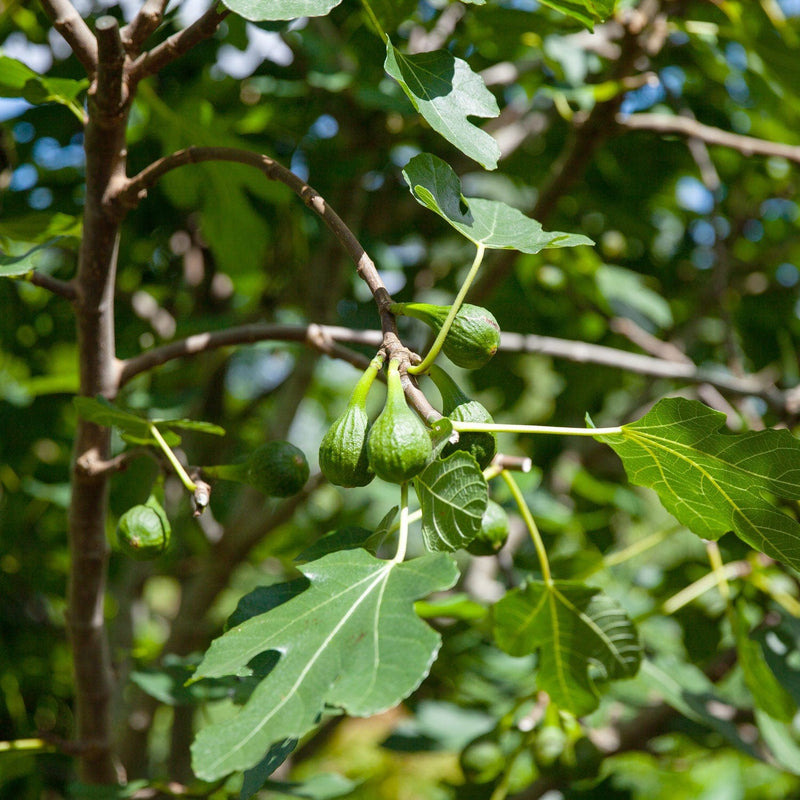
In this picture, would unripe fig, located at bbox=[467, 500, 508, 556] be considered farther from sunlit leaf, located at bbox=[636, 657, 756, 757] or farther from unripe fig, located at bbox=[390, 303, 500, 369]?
sunlit leaf, located at bbox=[636, 657, 756, 757]

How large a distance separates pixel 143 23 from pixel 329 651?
0.69 m

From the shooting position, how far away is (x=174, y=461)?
92 centimetres

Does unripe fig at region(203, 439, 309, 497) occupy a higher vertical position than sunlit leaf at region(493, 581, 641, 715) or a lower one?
higher

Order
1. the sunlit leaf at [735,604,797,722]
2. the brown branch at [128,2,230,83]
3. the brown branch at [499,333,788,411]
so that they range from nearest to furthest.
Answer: the brown branch at [128,2,230,83]
the sunlit leaf at [735,604,797,722]
the brown branch at [499,333,788,411]

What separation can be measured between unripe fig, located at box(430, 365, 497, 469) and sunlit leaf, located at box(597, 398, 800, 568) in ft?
0.46

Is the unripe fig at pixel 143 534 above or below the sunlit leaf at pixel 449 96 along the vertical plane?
below

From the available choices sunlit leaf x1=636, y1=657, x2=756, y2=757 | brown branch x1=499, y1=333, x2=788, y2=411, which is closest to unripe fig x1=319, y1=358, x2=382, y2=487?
brown branch x1=499, y1=333, x2=788, y2=411

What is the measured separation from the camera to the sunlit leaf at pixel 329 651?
66 cm

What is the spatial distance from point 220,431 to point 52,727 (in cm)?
191

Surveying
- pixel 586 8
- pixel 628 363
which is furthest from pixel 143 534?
pixel 628 363

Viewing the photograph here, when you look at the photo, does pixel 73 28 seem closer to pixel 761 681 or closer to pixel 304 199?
pixel 304 199

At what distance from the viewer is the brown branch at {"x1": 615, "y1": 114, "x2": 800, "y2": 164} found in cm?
174

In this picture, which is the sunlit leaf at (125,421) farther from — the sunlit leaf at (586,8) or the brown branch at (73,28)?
the sunlit leaf at (586,8)

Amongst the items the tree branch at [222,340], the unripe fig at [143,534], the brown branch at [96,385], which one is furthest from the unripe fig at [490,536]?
the brown branch at [96,385]
